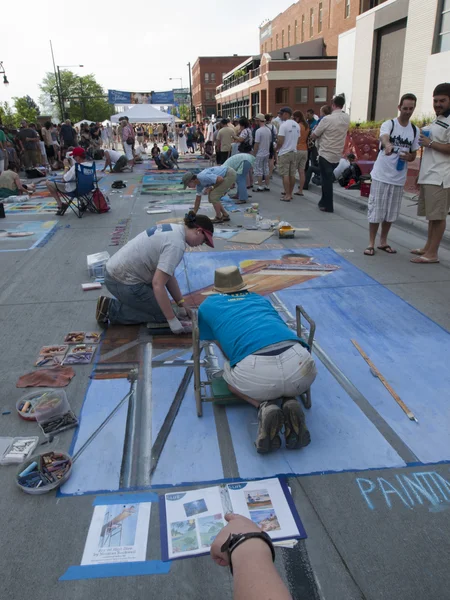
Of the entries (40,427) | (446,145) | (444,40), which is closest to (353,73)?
(444,40)

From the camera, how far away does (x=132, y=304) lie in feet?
14.4

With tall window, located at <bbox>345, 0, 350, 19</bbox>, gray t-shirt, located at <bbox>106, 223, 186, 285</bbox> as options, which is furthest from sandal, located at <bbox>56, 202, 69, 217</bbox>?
tall window, located at <bbox>345, 0, 350, 19</bbox>

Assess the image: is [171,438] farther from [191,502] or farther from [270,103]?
[270,103]

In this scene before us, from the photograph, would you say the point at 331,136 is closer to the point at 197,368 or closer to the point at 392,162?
the point at 392,162

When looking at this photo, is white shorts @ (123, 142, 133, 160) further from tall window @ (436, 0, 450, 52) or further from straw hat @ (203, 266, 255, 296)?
straw hat @ (203, 266, 255, 296)

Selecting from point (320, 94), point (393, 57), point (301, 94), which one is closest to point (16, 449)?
point (393, 57)

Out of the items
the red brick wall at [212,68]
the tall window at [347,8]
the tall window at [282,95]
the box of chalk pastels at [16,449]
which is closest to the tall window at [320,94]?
the tall window at [282,95]

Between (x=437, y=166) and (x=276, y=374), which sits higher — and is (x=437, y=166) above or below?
above

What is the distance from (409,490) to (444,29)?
1865 cm

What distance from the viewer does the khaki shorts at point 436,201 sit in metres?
5.73

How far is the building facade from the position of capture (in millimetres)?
16328

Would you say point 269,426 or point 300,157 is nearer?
point 269,426

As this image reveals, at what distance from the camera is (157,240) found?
3.92 meters

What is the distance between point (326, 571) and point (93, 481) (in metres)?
1.33
